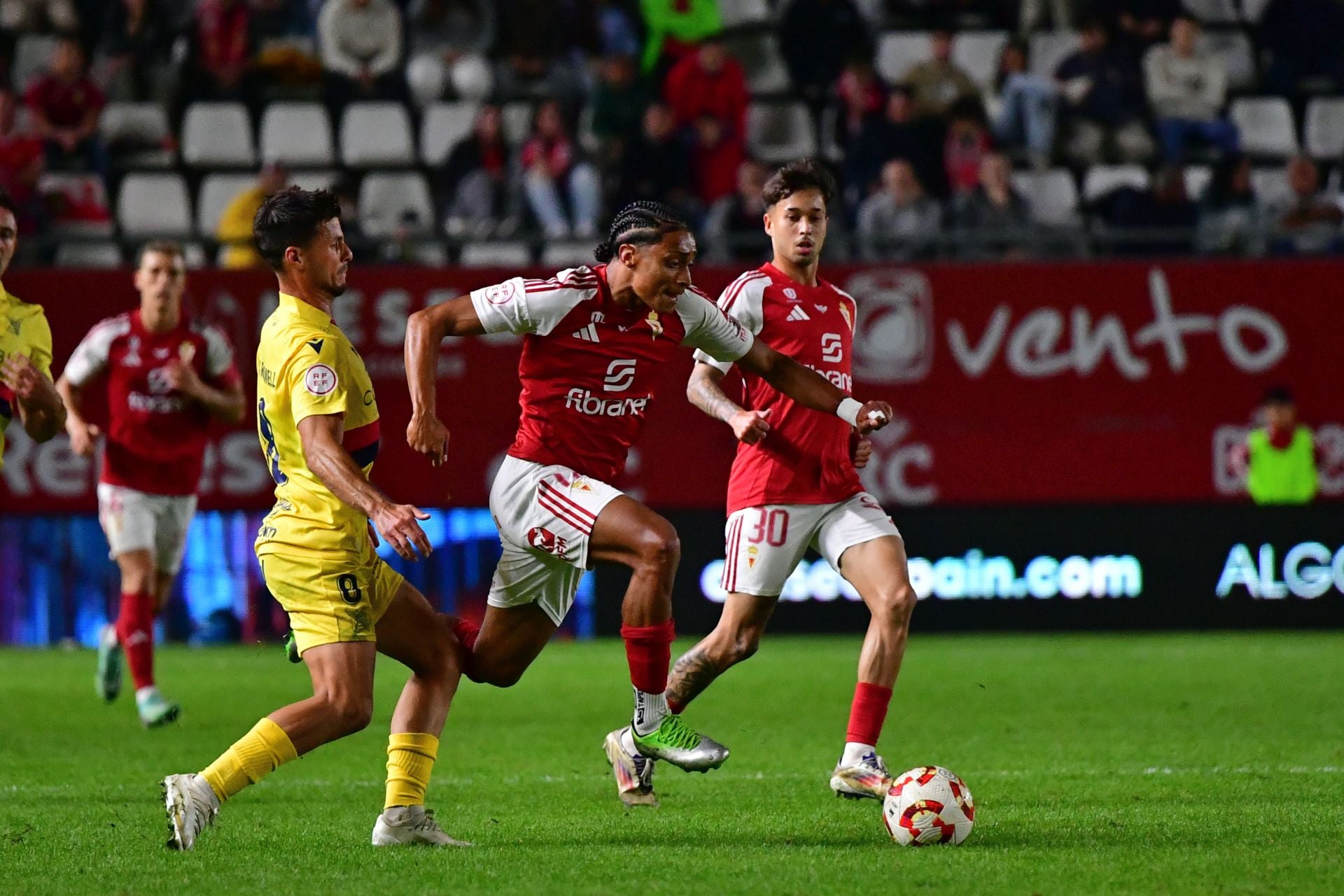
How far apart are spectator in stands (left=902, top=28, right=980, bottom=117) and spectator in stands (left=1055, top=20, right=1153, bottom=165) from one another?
1101mm

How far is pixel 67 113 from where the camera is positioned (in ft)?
57.4

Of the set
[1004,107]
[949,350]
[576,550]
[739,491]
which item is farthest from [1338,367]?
[576,550]

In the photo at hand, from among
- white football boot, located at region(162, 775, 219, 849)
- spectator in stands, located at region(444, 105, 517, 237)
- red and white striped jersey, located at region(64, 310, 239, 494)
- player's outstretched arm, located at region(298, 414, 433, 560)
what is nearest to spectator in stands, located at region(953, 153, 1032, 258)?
spectator in stands, located at region(444, 105, 517, 237)

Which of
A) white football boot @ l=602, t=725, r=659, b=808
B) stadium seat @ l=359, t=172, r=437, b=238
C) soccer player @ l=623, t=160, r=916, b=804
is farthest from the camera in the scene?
stadium seat @ l=359, t=172, r=437, b=238

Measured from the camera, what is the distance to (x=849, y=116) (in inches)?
707

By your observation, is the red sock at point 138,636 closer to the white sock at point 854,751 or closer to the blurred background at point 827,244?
the blurred background at point 827,244

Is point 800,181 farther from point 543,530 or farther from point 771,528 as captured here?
point 543,530

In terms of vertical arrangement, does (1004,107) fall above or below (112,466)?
above

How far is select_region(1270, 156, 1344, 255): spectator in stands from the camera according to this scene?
16.3 meters

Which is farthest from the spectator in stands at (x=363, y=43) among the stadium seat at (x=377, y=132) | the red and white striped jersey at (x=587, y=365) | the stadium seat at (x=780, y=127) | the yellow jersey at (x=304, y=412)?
the yellow jersey at (x=304, y=412)

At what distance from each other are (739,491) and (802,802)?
132 centimetres

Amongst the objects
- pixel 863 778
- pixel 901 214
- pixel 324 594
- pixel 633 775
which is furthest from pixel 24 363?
pixel 901 214

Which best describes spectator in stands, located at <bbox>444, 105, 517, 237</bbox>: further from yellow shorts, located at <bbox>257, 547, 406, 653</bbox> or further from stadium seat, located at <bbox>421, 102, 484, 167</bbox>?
yellow shorts, located at <bbox>257, 547, 406, 653</bbox>

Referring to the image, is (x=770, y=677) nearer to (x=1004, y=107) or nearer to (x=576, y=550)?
(x=576, y=550)
